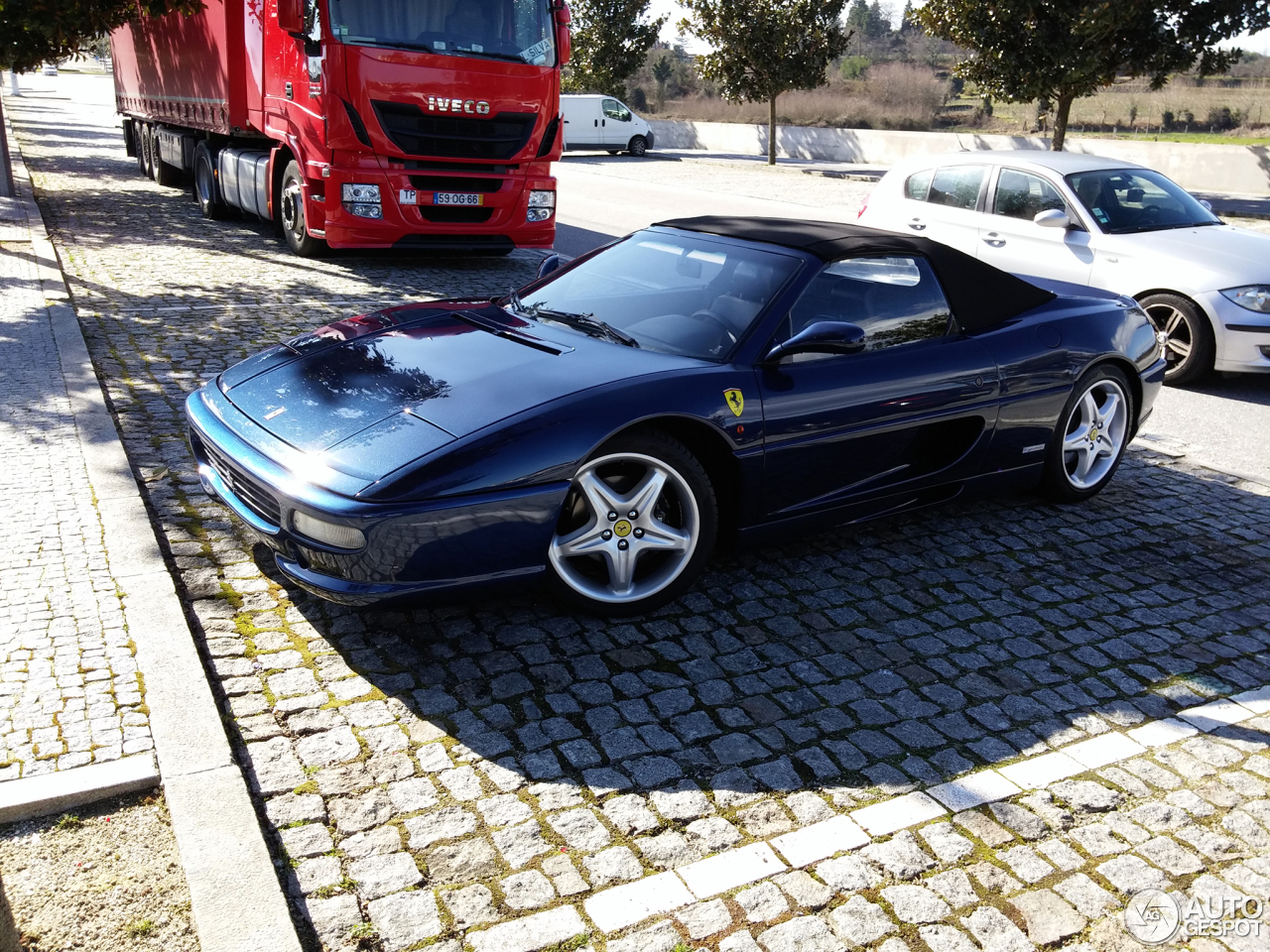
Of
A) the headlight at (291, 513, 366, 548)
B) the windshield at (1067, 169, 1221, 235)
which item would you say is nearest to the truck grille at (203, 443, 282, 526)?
the headlight at (291, 513, 366, 548)

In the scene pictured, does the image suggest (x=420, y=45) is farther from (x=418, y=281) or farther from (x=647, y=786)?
(x=647, y=786)

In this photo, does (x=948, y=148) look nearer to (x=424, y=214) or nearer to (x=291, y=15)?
(x=424, y=214)

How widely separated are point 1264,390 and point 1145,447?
85.8 inches

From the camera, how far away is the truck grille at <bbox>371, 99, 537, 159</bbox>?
10.1 meters

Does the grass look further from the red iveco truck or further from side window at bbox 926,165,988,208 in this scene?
side window at bbox 926,165,988,208

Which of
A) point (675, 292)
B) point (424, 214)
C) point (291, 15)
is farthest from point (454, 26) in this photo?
point (675, 292)

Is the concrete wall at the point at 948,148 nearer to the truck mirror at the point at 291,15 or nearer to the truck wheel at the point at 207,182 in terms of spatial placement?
the truck mirror at the point at 291,15

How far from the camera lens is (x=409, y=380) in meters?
4.16

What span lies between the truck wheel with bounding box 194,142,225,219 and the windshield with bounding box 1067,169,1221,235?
33.4 feet

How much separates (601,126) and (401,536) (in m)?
33.5

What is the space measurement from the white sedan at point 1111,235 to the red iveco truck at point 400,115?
11.5 feet

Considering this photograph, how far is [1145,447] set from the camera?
6.75m

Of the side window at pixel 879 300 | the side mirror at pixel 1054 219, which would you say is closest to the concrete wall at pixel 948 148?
A: the side mirror at pixel 1054 219

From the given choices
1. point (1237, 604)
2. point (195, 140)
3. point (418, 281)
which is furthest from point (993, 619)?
point (195, 140)
